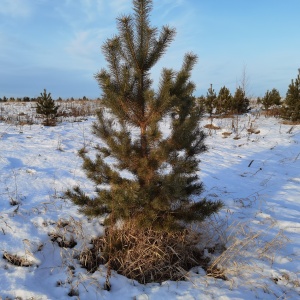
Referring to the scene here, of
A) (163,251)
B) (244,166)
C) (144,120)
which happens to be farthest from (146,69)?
(244,166)

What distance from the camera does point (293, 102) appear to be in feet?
44.6

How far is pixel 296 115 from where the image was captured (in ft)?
43.3

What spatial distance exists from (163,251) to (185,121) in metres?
1.50

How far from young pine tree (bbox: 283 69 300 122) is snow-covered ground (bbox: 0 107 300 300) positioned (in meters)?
7.58

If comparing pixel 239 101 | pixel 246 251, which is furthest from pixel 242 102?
pixel 246 251

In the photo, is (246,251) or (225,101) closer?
(246,251)

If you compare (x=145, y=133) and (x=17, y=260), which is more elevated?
(x=145, y=133)

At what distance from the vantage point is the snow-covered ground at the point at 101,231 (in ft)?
9.15

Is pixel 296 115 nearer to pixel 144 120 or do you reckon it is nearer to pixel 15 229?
pixel 144 120

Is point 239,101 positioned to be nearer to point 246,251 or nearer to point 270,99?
point 270,99

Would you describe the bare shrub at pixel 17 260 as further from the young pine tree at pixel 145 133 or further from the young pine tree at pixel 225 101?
the young pine tree at pixel 225 101

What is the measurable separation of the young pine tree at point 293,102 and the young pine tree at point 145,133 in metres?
11.8

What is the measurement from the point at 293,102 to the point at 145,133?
12750mm

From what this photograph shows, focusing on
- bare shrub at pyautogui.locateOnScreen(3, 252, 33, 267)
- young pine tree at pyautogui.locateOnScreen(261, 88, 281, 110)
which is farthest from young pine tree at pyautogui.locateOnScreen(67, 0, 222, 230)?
young pine tree at pyautogui.locateOnScreen(261, 88, 281, 110)
